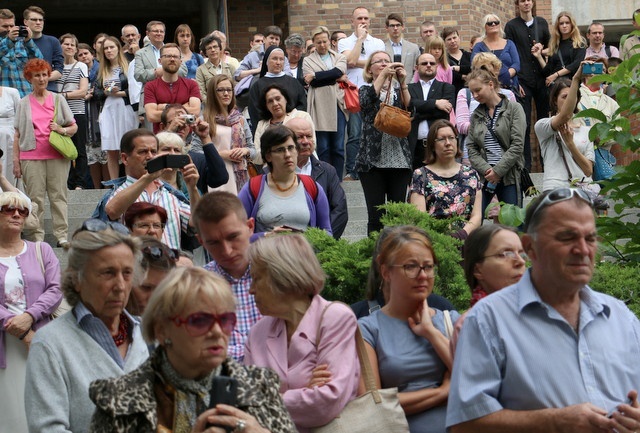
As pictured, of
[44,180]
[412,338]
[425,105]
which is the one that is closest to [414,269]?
[412,338]

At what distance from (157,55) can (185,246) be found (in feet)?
24.6

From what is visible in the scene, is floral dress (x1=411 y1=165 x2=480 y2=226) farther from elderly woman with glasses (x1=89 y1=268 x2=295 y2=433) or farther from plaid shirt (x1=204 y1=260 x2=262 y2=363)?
elderly woman with glasses (x1=89 y1=268 x2=295 y2=433)

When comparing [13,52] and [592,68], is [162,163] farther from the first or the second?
[13,52]

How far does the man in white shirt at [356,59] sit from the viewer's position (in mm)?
15328

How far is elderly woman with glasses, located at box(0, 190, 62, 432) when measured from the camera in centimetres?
778

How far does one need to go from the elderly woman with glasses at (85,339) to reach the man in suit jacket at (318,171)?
4.30 meters

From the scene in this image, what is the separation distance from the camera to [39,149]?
13.0 metres

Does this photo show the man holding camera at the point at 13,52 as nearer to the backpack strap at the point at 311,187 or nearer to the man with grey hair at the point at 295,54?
the man with grey hair at the point at 295,54

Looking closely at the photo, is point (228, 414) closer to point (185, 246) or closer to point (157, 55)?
point (185, 246)

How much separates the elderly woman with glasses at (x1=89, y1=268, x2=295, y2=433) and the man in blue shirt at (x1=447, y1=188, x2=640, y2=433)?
0.72 meters

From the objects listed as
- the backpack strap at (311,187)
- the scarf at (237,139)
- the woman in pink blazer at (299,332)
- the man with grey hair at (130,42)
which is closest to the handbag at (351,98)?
the scarf at (237,139)

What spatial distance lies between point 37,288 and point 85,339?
3169mm

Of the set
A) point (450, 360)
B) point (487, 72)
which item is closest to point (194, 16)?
point (487, 72)

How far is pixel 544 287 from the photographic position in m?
4.44
